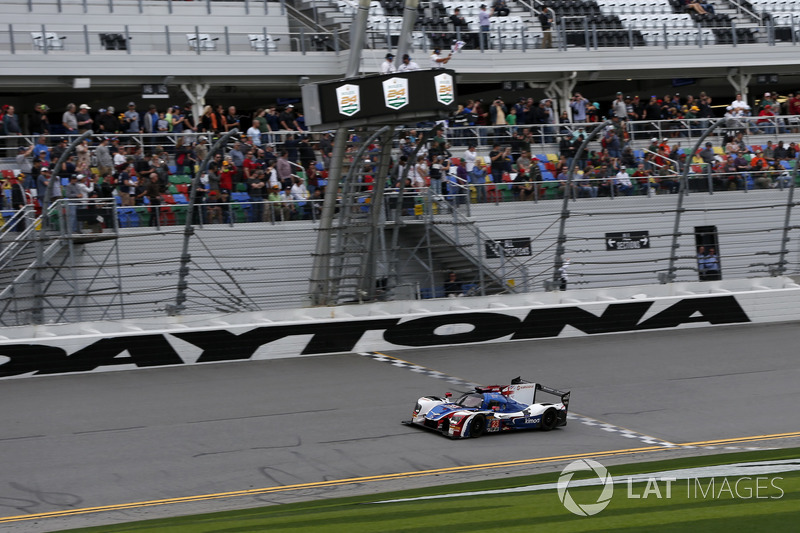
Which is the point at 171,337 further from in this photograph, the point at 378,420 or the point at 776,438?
the point at 776,438

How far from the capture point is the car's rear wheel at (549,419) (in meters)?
12.7

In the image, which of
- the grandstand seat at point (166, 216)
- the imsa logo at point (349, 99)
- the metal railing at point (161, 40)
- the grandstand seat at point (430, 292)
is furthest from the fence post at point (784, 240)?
the metal railing at point (161, 40)

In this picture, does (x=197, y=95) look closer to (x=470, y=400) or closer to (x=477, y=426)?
(x=470, y=400)

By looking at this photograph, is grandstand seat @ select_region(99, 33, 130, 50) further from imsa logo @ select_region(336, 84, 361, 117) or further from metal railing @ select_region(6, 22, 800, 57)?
imsa logo @ select_region(336, 84, 361, 117)

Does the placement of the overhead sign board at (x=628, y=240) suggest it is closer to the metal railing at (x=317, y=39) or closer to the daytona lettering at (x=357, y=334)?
the daytona lettering at (x=357, y=334)

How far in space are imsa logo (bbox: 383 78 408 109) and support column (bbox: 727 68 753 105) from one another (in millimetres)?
18821

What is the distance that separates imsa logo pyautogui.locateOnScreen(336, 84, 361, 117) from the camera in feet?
54.7

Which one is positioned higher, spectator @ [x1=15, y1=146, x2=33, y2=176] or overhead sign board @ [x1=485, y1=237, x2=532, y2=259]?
spectator @ [x1=15, y1=146, x2=33, y2=176]

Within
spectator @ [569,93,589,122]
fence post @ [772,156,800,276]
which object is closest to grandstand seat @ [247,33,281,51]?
spectator @ [569,93,589,122]

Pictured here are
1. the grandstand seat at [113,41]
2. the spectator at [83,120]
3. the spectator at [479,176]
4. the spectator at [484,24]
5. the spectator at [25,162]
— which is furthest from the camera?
the spectator at [484,24]

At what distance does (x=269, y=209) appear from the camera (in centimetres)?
1777

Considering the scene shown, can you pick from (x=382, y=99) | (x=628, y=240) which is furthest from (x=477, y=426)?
(x=628, y=240)

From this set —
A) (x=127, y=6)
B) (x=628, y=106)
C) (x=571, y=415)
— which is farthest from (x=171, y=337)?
(x=628, y=106)

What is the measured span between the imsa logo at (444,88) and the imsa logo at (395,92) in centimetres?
47
